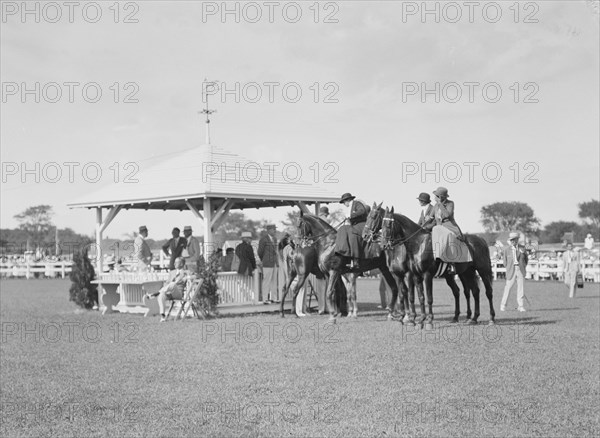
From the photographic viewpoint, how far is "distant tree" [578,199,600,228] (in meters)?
87.1

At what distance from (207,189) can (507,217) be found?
38253 millimetres

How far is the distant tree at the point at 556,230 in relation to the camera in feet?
264

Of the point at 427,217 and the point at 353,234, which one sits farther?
the point at 353,234

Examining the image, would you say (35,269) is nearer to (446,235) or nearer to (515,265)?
(515,265)

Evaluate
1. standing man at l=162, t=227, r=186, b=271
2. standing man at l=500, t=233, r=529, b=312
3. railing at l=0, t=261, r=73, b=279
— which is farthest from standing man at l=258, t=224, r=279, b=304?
railing at l=0, t=261, r=73, b=279

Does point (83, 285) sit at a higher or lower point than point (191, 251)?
lower

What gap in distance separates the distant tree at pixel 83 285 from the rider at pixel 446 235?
11.4 meters

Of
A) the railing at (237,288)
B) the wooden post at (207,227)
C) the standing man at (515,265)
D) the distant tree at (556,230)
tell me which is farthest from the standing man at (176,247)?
the distant tree at (556,230)

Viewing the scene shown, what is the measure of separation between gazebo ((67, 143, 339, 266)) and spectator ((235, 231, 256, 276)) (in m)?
0.86

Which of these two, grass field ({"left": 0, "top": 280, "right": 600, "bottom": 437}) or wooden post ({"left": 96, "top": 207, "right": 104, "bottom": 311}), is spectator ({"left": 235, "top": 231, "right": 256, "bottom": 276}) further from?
wooden post ({"left": 96, "top": 207, "right": 104, "bottom": 311})

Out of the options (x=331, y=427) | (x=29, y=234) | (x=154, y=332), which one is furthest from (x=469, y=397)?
(x=29, y=234)

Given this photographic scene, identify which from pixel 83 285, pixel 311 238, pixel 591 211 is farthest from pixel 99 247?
pixel 591 211

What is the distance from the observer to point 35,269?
45.5 m

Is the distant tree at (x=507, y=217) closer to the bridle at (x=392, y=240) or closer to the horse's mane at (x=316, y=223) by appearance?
the horse's mane at (x=316, y=223)
